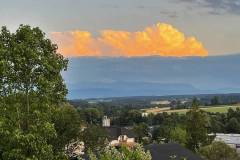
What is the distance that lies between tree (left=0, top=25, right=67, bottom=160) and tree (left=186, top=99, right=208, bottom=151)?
5180cm

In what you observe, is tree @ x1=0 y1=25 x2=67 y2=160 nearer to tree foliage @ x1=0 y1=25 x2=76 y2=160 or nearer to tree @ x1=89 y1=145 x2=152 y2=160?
tree foliage @ x1=0 y1=25 x2=76 y2=160

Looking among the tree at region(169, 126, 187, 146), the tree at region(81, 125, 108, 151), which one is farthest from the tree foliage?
the tree at region(169, 126, 187, 146)

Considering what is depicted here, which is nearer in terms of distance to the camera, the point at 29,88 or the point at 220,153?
the point at 29,88

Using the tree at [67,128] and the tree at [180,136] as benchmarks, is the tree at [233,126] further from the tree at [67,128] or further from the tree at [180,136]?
the tree at [67,128]

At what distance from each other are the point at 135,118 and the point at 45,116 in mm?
125016

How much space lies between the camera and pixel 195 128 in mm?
74438

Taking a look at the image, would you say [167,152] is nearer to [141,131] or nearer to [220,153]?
[220,153]

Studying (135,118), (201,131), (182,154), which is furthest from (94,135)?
(135,118)

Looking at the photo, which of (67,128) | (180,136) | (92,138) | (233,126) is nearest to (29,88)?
(67,128)

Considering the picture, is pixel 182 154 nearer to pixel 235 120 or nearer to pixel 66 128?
pixel 66 128

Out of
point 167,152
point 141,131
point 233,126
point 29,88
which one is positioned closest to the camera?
point 29,88

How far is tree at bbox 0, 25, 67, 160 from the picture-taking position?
71.7 feet

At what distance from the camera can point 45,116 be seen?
2259 centimetres

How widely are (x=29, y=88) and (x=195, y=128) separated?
5358cm
